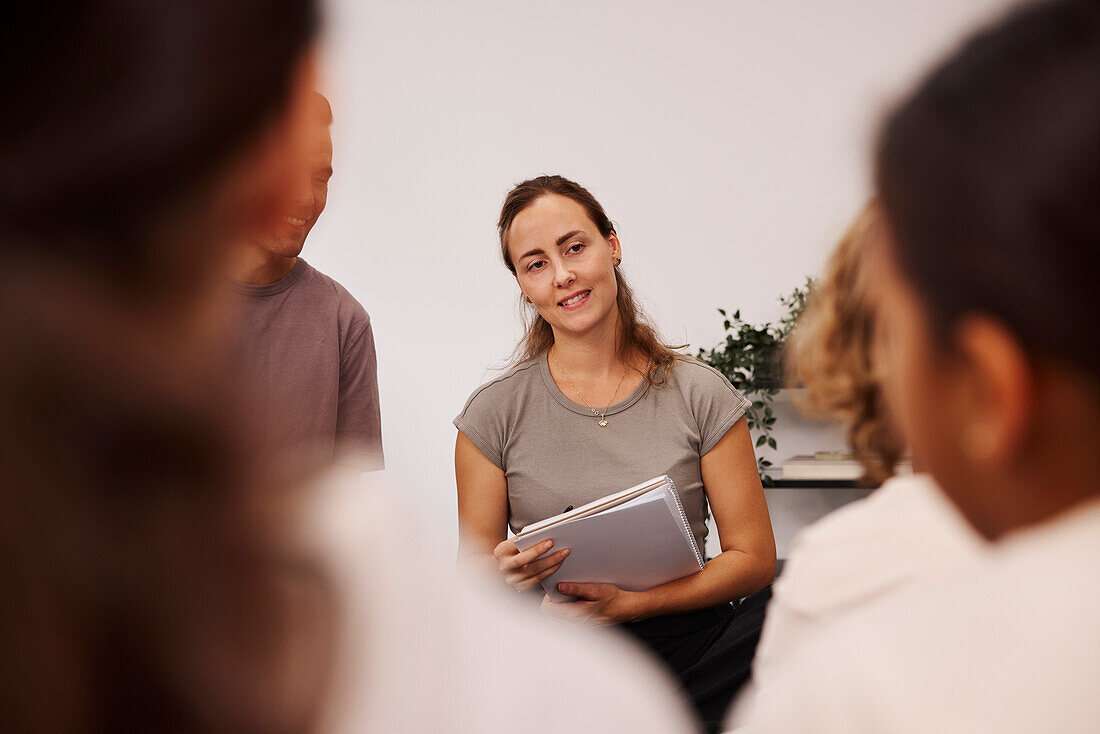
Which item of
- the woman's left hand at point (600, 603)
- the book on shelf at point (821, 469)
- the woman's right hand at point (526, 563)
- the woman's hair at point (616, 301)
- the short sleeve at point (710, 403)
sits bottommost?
the book on shelf at point (821, 469)

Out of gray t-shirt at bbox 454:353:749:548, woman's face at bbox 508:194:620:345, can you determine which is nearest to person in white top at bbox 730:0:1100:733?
gray t-shirt at bbox 454:353:749:548

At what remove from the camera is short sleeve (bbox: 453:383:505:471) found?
1.77m

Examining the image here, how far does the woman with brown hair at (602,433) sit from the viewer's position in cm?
155

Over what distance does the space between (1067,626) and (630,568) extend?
1194 mm

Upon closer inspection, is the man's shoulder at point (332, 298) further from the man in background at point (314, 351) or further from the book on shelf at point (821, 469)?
the book on shelf at point (821, 469)

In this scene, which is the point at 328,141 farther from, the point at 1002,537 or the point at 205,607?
the point at 1002,537

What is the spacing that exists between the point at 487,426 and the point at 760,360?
1.36 m

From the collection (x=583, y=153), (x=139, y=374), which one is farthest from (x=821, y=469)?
(x=139, y=374)

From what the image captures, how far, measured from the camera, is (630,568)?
4.81ft

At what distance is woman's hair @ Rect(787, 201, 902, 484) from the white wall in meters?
2.35

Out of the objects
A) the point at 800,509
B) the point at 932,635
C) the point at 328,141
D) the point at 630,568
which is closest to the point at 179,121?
the point at 328,141

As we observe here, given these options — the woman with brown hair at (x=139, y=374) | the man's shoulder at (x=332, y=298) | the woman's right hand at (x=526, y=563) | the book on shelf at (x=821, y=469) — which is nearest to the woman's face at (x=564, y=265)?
the man's shoulder at (x=332, y=298)

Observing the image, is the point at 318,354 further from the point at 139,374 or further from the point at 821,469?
the point at 821,469

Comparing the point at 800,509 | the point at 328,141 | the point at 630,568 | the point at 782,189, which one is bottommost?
the point at 800,509
